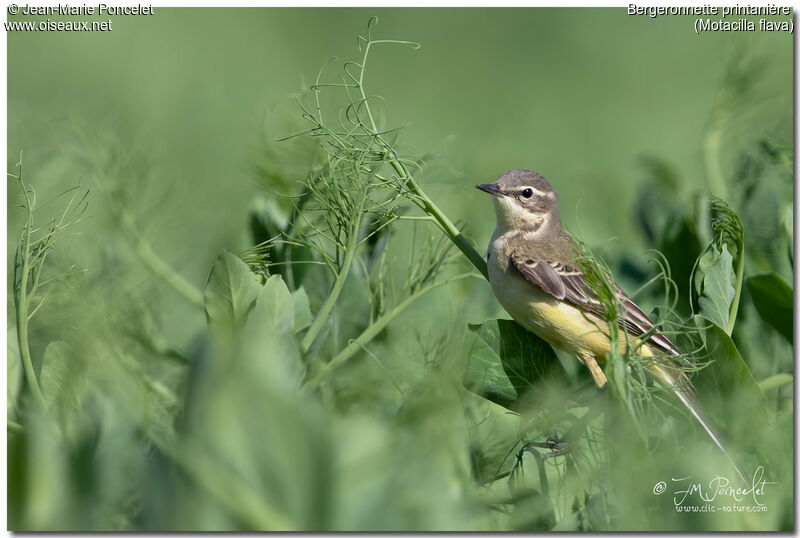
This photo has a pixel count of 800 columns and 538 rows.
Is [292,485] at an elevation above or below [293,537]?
above

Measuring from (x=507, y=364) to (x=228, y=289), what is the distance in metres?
0.91

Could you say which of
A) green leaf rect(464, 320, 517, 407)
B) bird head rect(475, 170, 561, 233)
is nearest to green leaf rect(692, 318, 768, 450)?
green leaf rect(464, 320, 517, 407)

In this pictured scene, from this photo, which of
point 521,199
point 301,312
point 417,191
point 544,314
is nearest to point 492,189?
point 521,199

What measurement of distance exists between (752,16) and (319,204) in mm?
1936

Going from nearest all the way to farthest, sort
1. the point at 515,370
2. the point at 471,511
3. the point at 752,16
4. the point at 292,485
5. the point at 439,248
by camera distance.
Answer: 1. the point at 292,485
2. the point at 471,511
3. the point at 515,370
4. the point at 439,248
5. the point at 752,16

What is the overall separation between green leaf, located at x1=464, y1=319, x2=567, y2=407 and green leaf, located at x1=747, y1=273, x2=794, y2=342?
2.36 feet

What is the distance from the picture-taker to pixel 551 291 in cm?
398

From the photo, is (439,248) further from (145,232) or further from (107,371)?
(107,371)

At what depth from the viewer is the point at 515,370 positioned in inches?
110

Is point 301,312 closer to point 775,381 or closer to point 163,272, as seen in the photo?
point 163,272

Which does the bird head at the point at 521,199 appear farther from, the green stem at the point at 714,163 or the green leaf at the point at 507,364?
the green leaf at the point at 507,364

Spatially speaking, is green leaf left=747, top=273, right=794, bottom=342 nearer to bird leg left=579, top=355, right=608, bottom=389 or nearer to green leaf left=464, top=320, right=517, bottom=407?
bird leg left=579, top=355, right=608, bottom=389

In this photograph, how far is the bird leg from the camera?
3.17 metres

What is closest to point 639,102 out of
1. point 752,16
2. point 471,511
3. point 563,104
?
point 563,104
